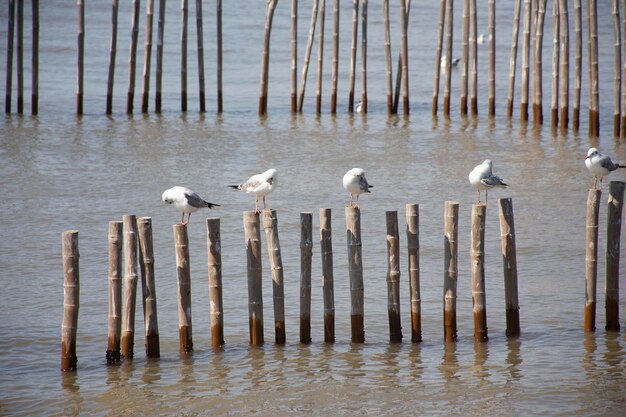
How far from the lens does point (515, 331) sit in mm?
10141

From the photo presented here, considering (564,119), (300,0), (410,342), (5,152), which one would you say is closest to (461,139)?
(564,119)

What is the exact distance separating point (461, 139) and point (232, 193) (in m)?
6.41

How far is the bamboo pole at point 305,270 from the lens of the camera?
971cm

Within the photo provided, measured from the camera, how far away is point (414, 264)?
9.79 metres

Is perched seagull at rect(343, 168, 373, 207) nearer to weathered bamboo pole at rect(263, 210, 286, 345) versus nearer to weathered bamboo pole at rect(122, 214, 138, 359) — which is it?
weathered bamboo pole at rect(263, 210, 286, 345)

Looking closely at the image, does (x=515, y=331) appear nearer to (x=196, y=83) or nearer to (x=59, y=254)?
(x=59, y=254)

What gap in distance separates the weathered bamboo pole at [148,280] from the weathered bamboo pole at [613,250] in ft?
14.4

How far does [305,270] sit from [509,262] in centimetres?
196

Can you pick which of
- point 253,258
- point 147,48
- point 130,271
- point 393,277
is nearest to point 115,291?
→ point 130,271

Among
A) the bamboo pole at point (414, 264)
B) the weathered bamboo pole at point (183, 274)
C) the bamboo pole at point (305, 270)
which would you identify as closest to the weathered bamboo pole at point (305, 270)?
the bamboo pole at point (305, 270)

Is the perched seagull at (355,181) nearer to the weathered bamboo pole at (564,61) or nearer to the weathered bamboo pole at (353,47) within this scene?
the weathered bamboo pole at (564,61)

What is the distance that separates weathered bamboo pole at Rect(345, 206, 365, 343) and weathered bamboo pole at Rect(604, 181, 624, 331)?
2452mm

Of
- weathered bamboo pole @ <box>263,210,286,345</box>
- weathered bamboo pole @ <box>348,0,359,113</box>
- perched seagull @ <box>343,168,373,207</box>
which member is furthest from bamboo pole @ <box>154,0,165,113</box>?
weathered bamboo pole @ <box>263,210,286,345</box>

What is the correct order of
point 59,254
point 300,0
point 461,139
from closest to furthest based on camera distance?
point 59,254 < point 461,139 < point 300,0
